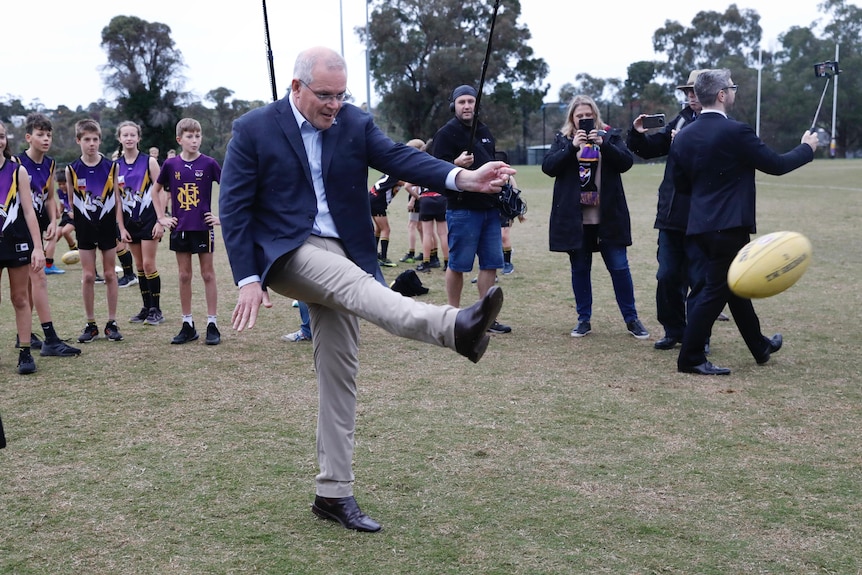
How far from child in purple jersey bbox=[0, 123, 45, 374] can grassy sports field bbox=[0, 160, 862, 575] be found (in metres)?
0.45

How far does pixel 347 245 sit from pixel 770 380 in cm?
406

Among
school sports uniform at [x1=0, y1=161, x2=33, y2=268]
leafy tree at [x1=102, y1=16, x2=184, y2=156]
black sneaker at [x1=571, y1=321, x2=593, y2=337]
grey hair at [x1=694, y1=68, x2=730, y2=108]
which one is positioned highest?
leafy tree at [x1=102, y1=16, x2=184, y2=156]

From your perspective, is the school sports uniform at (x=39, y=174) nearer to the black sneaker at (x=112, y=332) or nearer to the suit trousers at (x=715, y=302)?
the black sneaker at (x=112, y=332)

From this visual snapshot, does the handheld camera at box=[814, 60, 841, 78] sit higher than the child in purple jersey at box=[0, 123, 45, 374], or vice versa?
the handheld camera at box=[814, 60, 841, 78]

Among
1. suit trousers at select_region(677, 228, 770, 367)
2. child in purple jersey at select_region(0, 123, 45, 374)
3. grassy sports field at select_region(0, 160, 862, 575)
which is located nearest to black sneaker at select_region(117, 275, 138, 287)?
grassy sports field at select_region(0, 160, 862, 575)

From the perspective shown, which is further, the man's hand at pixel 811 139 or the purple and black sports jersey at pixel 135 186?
the purple and black sports jersey at pixel 135 186

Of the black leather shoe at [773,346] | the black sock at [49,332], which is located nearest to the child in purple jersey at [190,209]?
the black sock at [49,332]

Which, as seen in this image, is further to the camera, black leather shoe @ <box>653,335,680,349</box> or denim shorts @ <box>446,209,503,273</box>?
denim shorts @ <box>446,209,503,273</box>

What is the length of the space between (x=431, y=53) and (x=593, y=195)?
211 ft

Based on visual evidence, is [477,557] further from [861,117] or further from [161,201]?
[861,117]

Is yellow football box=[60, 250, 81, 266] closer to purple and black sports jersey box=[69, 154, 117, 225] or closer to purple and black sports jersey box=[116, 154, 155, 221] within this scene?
purple and black sports jersey box=[116, 154, 155, 221]

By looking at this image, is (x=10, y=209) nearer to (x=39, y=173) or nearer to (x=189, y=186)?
(x=189, y=186)

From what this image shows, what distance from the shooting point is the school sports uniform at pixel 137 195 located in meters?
9.60

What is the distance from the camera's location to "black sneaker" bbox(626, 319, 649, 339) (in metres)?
8.52
